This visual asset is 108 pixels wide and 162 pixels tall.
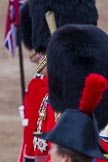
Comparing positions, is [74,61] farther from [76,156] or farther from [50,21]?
[50,21]

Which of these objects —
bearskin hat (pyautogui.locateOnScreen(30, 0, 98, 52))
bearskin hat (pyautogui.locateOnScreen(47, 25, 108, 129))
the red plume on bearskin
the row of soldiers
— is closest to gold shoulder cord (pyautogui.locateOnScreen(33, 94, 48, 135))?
the row of soldiers

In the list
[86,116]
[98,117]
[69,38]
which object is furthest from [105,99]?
[86,116]

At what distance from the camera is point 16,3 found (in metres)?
6.79

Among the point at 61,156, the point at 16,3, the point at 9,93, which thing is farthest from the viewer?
the point at 9,93

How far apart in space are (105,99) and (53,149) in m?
0.52

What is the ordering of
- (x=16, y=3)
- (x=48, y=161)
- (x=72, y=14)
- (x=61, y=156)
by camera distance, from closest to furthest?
1. (x=61, y=156)
2. (x=48, y=161)
3. (x=72, y=14)
4. (x=16, y=3)

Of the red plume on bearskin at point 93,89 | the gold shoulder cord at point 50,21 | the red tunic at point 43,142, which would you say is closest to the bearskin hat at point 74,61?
the red plume on bearskin at point 93,89

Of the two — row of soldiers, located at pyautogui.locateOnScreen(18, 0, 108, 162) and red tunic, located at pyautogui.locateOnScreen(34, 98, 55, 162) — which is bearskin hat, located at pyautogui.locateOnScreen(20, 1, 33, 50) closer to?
row of soldiers, located at pyautogui.locateOnScreen(18, 0, 108, 162)

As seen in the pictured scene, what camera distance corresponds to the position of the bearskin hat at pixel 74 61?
2.60 meters

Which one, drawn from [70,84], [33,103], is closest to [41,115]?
[33,103]

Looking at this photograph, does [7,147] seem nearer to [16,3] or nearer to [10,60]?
[16,3]

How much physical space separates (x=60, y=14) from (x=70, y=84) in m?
0.91

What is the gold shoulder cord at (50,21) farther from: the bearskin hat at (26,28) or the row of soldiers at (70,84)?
the bearskin hat at (26,28)

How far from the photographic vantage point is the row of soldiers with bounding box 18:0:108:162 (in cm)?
215
